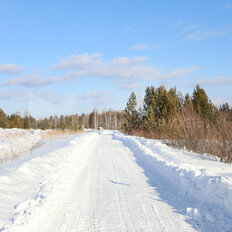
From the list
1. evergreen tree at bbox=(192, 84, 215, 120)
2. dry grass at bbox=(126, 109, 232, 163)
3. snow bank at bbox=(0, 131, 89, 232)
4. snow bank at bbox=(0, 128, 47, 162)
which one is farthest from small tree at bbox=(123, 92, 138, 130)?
snow bank at bbox=(0, 131, 89, 232)

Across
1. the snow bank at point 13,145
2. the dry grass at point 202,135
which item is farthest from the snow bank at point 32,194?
the dry grass at point 202,135

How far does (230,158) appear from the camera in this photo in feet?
36.3

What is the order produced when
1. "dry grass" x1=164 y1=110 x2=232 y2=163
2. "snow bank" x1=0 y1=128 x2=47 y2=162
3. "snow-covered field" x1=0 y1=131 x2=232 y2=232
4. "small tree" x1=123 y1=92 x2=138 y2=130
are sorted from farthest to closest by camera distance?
"small tree" x1=123 y1=92 x2=138 y2=130
"snow bank" x1=0 y1=128 x2=47 y2=162
"dry grass" x1=164 y1=110 x2=232 y2=163
"snow-covered field" x1=0 y1=131 x2=232 y2=232

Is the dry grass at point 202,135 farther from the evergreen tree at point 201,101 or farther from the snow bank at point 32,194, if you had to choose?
the evergreen tree at point 201,101

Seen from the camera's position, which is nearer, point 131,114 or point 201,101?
point 201,101

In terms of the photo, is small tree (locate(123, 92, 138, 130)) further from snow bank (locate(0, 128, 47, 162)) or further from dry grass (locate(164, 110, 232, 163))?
dry grass (locate(164, 110, 232, 163))

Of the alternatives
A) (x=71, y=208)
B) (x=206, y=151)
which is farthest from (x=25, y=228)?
(x=206, y=151)

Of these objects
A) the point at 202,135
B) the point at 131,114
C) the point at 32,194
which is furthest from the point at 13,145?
the point at 131,114

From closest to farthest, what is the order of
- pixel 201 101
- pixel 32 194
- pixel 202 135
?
pixel 32 194
pixel 202 135
pixel 201 101

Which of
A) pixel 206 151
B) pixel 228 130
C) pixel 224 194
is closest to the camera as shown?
pixel 224 194

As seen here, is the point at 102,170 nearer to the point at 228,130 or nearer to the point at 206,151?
the point at 228,130

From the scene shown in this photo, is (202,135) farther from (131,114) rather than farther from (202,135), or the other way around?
(131,114)

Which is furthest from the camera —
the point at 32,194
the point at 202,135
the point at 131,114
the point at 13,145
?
the point at 131,114

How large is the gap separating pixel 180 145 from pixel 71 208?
11825 millimetres
